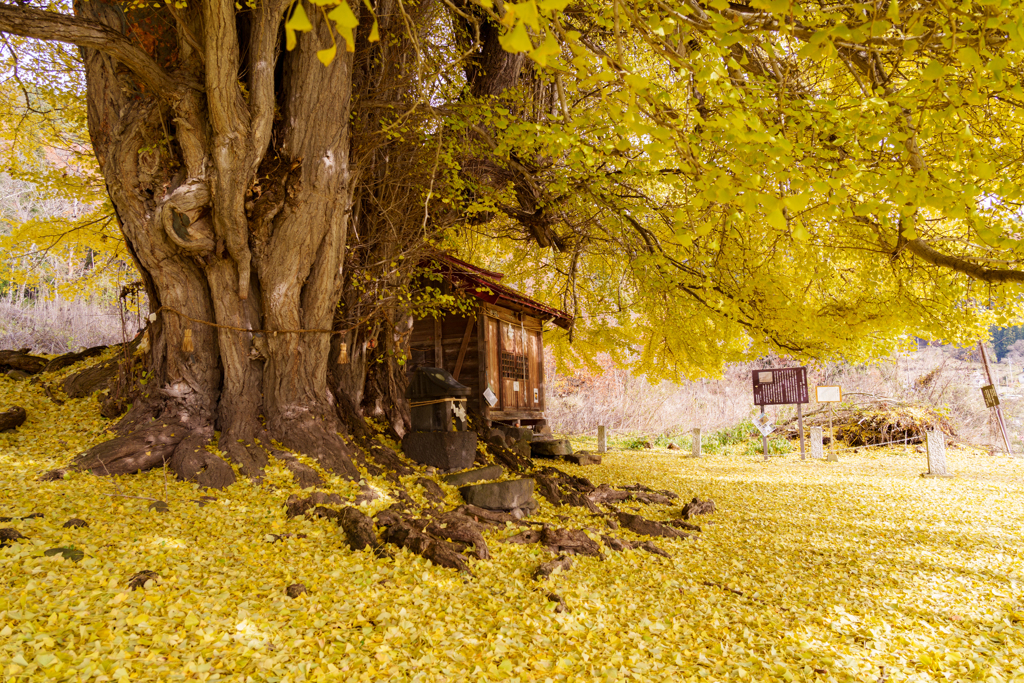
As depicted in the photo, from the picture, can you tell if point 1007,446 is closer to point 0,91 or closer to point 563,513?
point 563,513

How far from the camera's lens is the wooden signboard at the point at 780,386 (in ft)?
45.2

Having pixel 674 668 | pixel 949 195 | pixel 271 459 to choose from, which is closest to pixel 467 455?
pixel 271 459

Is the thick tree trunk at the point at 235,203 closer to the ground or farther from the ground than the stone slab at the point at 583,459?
farther from the ground

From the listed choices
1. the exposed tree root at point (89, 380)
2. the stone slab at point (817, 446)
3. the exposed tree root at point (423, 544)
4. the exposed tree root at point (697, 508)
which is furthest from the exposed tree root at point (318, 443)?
the stone slab at point (817, 446)

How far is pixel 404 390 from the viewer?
7988 millimetres

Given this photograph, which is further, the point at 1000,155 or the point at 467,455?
the point at 467,455

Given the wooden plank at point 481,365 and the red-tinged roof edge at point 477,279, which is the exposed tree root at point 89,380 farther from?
the wooden plank at point 481,365

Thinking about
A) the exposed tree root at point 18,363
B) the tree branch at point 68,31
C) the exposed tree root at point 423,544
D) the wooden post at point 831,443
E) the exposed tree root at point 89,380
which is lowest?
the wooden post at point 831,443

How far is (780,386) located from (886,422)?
3732 millimetres

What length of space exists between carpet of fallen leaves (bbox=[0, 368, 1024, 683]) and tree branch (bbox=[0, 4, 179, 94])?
10.7 ft

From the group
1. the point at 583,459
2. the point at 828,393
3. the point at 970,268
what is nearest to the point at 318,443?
the point at 583,459

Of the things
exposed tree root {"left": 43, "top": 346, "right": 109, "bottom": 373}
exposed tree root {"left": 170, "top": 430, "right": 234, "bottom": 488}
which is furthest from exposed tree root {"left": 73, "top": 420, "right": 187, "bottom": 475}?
exposed tree root {"left": 43, "top": 346, "right": 109, "bottom": 373}

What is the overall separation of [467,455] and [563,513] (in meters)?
1.50

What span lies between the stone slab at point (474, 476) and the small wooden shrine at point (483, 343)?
2223 millimetres
